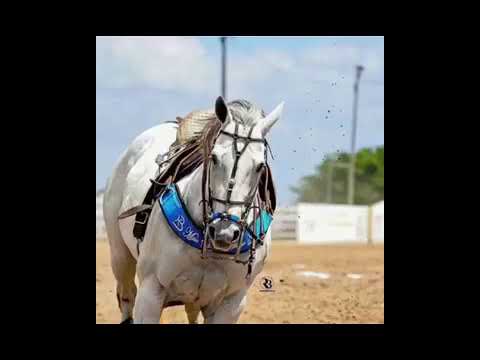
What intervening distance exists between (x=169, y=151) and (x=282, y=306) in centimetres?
417

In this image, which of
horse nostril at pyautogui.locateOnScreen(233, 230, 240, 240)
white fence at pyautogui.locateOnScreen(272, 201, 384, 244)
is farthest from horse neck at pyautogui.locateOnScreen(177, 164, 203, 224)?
white fence at pyautogui.locateOnScreen(272, 201, 384, 244)

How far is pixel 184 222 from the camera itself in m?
4.89

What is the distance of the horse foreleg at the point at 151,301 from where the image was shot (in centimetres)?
503

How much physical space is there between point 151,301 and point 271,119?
4.11 ft

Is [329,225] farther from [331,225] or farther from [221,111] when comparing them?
[221,111]

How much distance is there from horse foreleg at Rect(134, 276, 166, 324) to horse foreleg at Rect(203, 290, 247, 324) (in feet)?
1.06

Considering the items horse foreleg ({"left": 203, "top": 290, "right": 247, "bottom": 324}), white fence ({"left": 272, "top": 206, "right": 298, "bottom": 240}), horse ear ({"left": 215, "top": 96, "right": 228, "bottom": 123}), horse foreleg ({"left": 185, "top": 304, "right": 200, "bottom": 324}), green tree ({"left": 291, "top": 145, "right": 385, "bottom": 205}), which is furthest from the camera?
green tree ({"left": 291, "top": 145, "right": 385, "bottom": 205})

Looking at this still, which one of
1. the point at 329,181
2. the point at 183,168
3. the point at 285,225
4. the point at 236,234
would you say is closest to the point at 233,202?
the point at 236,234

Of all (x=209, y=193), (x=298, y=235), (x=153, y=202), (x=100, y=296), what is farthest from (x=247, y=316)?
(x=298, y=235)

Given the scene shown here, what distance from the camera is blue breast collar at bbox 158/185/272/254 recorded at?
190 inches

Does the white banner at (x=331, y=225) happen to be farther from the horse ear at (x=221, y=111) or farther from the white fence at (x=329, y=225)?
the horse ear at (x=221, y=111)

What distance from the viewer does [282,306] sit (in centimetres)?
952

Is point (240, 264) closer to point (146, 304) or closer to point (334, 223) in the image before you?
point (146, 304)

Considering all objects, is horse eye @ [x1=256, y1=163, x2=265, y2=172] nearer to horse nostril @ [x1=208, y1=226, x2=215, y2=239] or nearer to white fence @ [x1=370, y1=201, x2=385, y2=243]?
horse nostril @ [x1=208, y1=226, x2=215, y2=239]
